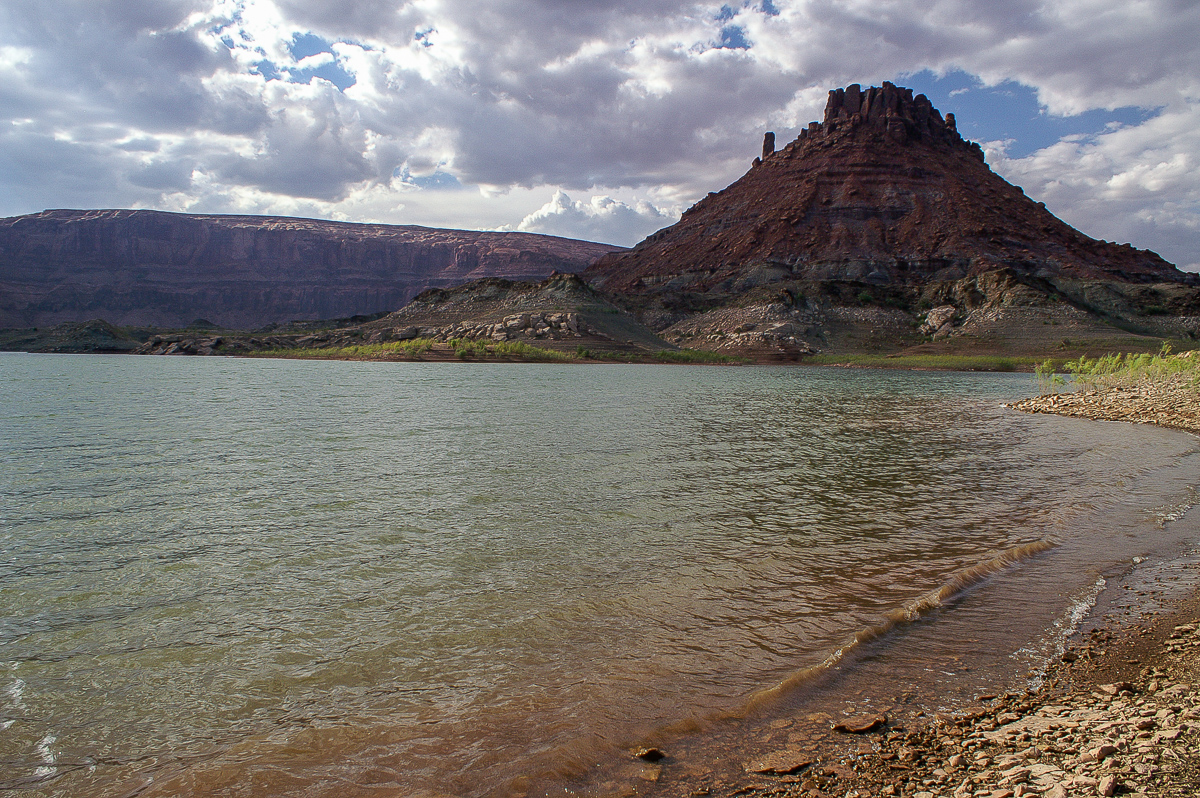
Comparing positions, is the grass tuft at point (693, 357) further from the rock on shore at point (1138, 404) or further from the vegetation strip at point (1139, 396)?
the rock on shore at point (1138, 404)

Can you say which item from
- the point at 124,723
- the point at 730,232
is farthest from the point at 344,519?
the point at 730,232

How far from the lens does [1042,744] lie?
14.0 feet

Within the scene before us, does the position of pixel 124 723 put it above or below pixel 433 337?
below

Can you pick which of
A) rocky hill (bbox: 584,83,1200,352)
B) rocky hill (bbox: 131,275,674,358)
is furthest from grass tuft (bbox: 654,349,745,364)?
rocky hill (bbox: 584,83,1200,352)

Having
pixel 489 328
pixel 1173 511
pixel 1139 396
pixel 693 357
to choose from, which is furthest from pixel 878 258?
pixel 1173 511

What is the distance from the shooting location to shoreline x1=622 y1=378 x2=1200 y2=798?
12.3 feet

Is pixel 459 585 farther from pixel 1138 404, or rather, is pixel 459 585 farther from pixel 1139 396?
pixel 1139 396

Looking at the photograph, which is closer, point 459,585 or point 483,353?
point 459,585

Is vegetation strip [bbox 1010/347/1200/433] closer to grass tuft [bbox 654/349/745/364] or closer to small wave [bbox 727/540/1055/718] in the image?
small wave [bbox 727/540/1055/718]

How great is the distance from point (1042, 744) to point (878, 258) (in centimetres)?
15014

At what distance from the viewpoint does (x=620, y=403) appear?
3378 cm

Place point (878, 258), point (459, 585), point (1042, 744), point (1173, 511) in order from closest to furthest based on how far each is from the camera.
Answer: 1. point (1042, 744)
2. point (459, 585)
3. point (1173, 511)
4. point (878, 258)

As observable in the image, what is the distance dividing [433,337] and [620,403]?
80.2m

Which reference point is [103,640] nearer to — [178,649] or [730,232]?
[178,649]
